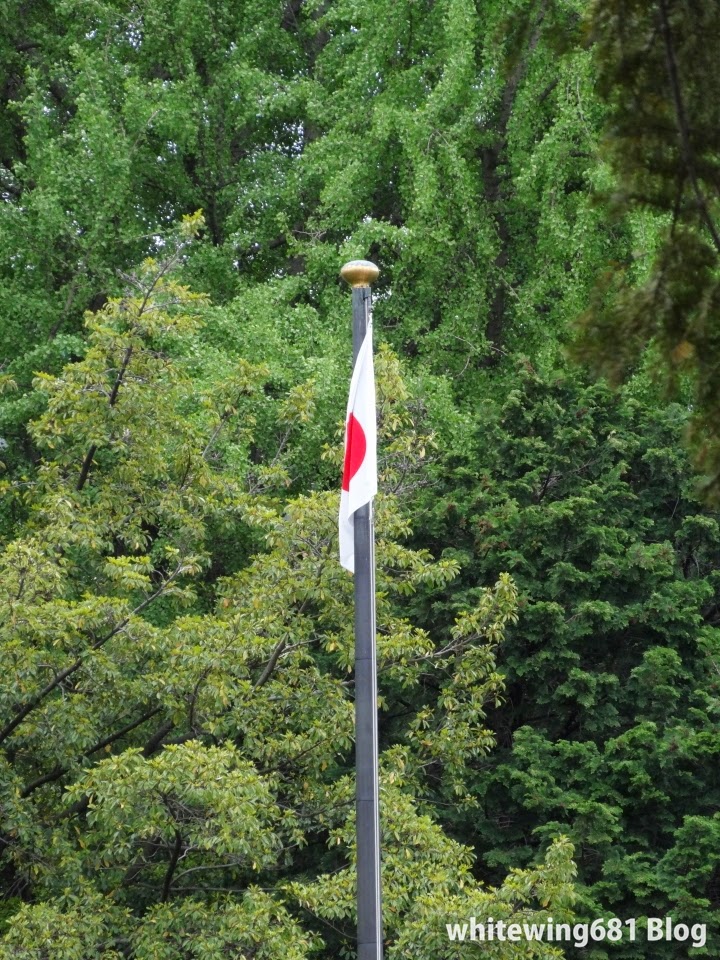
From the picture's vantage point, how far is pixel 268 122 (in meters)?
19.0

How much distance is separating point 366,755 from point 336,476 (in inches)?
267

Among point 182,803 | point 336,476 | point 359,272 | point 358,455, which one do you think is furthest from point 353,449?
point 336,476

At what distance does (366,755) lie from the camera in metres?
6.76

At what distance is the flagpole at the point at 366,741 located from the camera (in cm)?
650

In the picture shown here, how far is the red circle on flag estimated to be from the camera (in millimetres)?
7314

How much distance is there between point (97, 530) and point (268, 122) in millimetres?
10474

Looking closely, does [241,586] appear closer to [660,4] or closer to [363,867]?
[363,867]

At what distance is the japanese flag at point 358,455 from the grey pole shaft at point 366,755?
65 mm

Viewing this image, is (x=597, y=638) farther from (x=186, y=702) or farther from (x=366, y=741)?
(x=366, y=741)

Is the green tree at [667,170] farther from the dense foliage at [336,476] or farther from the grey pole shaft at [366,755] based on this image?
the grey pole shaft at [366,755]

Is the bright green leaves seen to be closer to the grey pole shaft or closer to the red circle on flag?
the grey pole shaft

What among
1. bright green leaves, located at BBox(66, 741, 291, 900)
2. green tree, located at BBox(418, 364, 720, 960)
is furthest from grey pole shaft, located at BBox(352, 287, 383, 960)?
green tree, located at BBox(418, 364, 720, 960)

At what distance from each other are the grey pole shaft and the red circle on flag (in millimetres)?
218

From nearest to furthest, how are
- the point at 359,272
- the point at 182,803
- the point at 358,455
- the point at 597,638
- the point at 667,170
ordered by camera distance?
the point at 667,170 → the point at 359,272 → the point at 358,455 → the point at 182,803 → the point at 597,638
